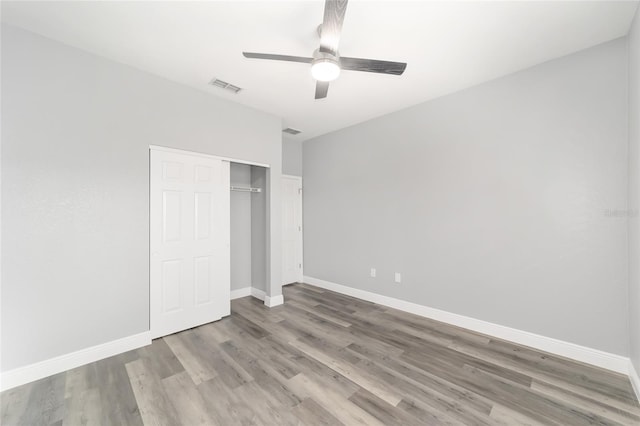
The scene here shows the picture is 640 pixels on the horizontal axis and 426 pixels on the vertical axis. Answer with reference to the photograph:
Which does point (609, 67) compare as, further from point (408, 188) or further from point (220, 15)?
point (220, 15)

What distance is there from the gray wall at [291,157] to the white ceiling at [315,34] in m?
2.06

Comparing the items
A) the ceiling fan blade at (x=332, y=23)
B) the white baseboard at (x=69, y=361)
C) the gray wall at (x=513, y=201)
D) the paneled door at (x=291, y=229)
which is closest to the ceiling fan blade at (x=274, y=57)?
the ceiling fan blade at (x=332, y=23)

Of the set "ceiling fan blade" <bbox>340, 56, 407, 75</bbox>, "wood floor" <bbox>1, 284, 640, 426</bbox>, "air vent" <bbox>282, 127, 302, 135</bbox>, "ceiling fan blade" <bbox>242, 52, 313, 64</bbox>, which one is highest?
"air vent" <bbox>282, 127, 302, 135</bbox>

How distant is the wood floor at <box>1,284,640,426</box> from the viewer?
1.79 meters

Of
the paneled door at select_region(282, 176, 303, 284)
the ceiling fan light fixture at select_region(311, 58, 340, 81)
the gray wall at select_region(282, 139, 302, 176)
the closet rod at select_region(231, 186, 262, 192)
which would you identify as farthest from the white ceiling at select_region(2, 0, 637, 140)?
the paneled door at select_region(282, 176, 303, 284)

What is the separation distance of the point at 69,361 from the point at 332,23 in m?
3.60

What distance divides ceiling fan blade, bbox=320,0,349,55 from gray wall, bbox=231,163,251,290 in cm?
278

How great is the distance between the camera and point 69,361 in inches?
92.1

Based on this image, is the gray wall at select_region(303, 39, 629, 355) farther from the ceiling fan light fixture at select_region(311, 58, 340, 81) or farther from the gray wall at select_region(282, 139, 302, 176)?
the ceiling fan light fixture at select_region(311, 58, 340, 81)

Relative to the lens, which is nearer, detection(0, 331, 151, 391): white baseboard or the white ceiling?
the white ceiling

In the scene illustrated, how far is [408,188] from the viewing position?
3711 millimetres

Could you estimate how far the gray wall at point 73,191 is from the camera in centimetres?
216

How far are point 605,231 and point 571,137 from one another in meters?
0.94

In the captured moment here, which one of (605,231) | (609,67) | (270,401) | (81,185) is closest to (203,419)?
(270,401)
